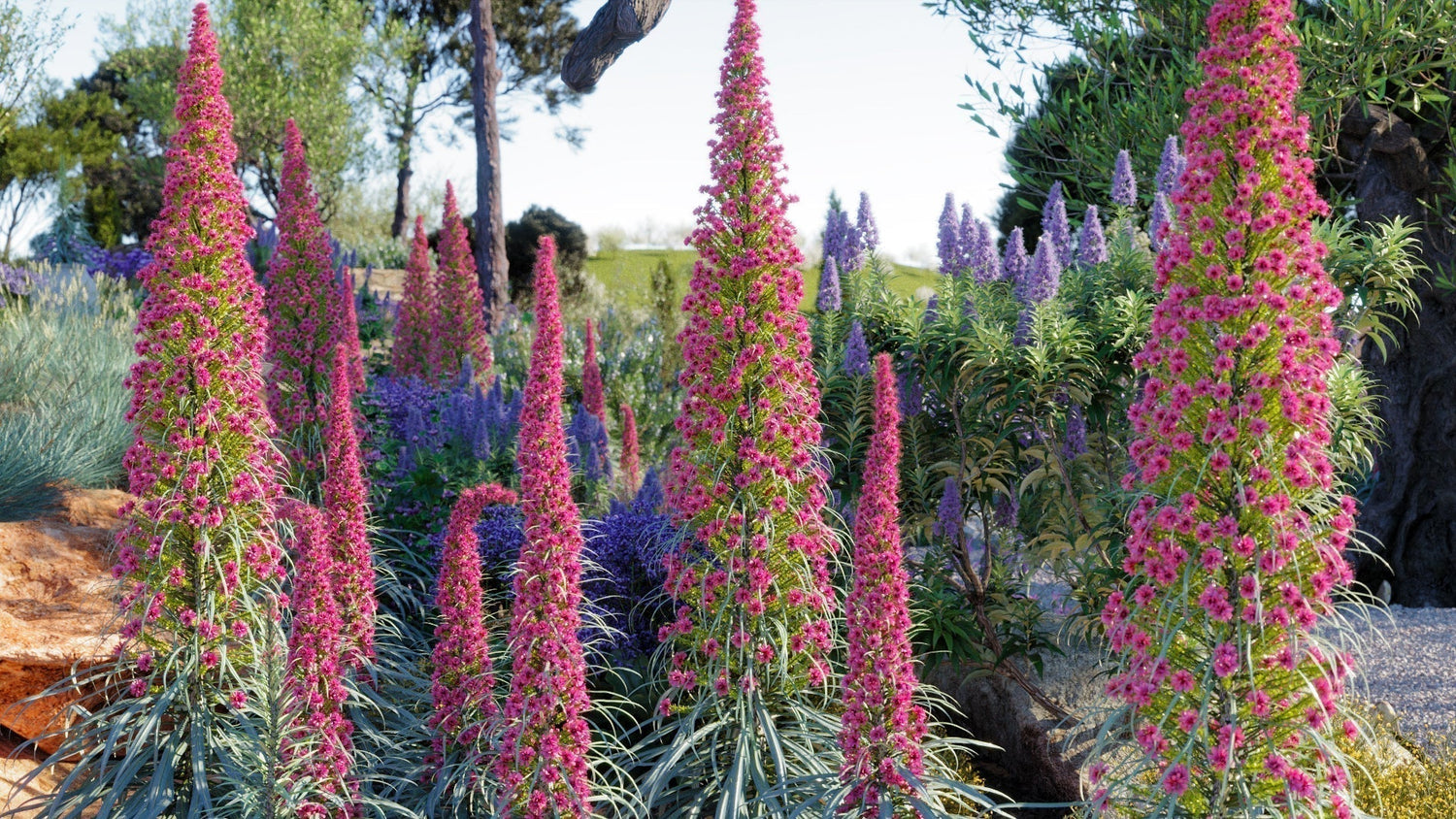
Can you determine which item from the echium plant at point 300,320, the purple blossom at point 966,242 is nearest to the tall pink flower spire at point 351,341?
the echium plant at point 300,320

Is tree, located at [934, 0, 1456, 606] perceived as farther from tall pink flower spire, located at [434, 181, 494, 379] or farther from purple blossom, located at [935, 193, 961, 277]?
tall pink flower spire, located at [434, 181, 494, 379]

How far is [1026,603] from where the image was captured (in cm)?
552

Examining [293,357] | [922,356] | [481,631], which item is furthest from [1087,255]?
[293,357]

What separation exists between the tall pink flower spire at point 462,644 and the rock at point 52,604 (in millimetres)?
1467

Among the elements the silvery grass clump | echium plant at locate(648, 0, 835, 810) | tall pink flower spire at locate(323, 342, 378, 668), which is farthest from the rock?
echium plant at locate(648, 0, 835, 810)

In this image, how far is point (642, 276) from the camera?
81.5 feet

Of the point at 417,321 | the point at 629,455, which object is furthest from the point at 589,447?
the point at 417,321

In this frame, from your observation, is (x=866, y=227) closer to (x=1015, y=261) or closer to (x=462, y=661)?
(x=1015, y=261)

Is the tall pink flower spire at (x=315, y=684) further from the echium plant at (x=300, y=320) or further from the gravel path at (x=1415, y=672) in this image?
the gravel path at (x=1415, y=672)

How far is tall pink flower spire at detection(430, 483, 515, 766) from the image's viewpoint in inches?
137

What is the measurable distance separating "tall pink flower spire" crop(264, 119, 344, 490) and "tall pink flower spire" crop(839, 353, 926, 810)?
4373 millimetres

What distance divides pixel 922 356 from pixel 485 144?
498 inches

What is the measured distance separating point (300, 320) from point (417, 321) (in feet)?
9.26

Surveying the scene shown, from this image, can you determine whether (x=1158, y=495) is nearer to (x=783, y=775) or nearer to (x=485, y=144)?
(x=783, y=775)
